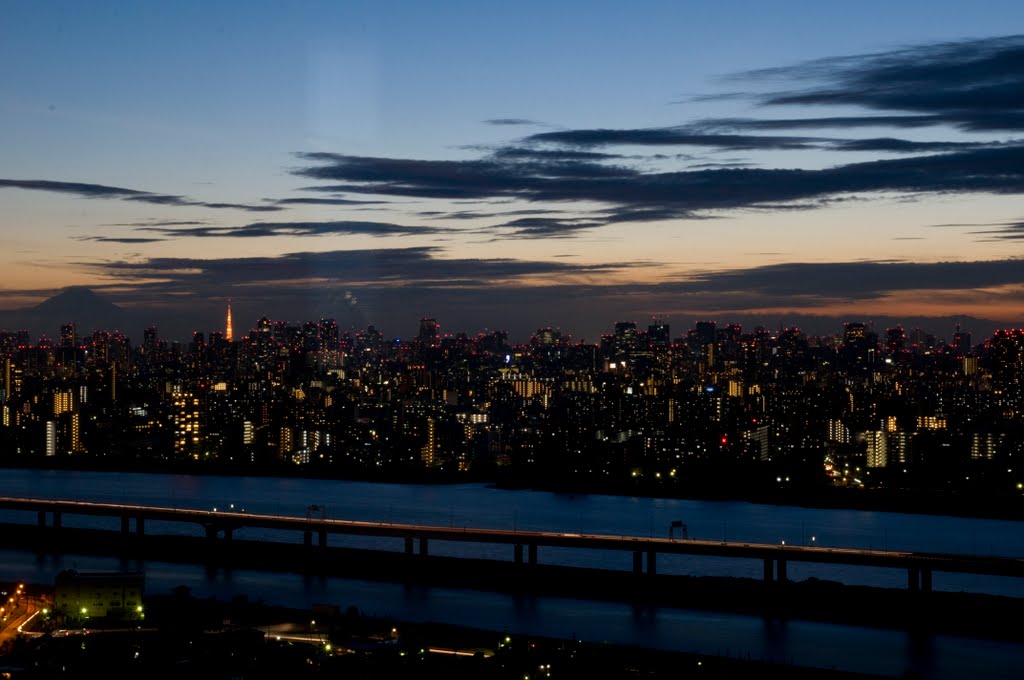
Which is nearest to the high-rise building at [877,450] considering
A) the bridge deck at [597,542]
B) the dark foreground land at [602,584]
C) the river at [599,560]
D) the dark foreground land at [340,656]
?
the river at [599,560]

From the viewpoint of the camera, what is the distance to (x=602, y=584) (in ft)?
48.5

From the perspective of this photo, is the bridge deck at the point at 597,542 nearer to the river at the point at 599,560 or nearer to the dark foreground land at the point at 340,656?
the river at the point at 599,560

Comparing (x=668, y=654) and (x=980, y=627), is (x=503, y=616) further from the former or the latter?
(x=980, y=627)

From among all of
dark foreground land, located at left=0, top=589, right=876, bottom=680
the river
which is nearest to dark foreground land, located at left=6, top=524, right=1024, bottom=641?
the river

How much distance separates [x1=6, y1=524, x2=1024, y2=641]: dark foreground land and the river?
42 cm

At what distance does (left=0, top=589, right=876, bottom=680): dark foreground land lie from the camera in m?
9.75

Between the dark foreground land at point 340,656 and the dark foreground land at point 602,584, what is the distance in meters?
2.88

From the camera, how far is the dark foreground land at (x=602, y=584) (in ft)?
42.5

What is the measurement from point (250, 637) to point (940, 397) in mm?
30033

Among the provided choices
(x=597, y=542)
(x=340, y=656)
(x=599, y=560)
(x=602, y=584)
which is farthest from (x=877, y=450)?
(x=340, y=656)

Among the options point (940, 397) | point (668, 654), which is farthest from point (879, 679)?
point (940, 397)

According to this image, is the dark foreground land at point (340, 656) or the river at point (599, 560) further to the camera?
the river at point (599, 560)

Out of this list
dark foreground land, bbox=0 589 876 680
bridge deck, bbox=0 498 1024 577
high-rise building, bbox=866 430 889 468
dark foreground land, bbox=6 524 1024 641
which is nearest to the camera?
dark foreground land, bbox=0 589 876 680

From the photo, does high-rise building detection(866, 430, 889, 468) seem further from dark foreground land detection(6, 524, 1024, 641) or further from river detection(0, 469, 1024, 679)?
dark foreground land detection(6, 524, 1024, 641)
